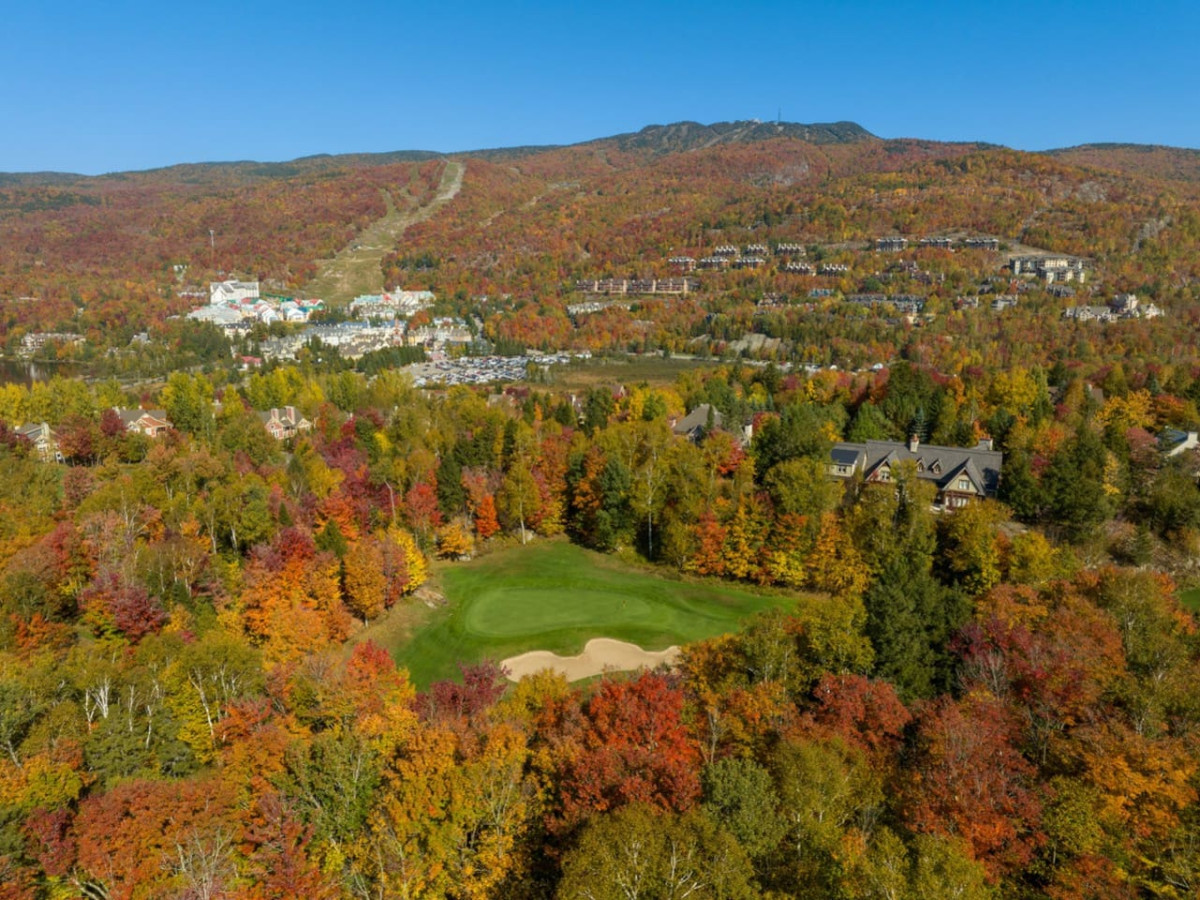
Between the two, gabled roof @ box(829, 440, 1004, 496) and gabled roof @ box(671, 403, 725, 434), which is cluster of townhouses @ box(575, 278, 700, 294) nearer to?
gabled roof @ box(671, 403, 725, 434)

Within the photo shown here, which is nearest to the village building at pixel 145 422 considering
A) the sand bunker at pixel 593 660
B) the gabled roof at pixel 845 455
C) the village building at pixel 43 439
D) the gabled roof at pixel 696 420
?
the village building at pixel 43 439

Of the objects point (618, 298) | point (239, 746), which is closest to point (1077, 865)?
point (239, 746)

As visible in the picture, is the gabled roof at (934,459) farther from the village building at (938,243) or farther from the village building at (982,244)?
the village building at (938,243)

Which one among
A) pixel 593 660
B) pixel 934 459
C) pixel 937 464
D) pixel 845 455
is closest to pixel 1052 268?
pixel 934 459

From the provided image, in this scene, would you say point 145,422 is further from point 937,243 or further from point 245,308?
point 937,243

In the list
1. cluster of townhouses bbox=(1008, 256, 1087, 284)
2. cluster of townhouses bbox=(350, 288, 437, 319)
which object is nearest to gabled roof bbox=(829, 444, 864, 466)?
cluster of townhouses bbox=(1008, 256, 1087, 284)
